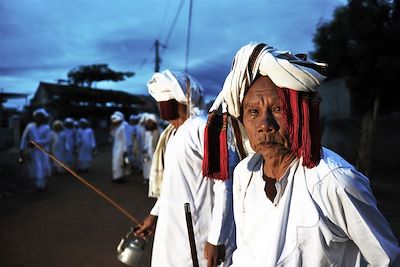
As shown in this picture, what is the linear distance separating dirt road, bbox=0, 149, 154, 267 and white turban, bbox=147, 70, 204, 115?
2.95 meters

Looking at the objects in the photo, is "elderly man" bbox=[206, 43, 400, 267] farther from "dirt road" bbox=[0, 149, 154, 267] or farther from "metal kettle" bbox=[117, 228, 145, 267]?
"dirt road" bbox=[0, 149, 154, 267]

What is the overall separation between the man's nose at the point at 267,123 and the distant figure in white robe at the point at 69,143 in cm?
1497

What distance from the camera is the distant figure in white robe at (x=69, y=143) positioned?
15.6 metres

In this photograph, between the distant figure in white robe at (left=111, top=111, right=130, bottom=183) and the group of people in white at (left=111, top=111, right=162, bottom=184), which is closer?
the group of people in white at (left=111, top=111, right=162, bottom=184)

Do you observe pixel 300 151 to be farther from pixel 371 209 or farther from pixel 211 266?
pixel 211 266

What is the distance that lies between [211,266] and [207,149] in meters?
0.91

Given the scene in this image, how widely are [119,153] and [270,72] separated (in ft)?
36.9

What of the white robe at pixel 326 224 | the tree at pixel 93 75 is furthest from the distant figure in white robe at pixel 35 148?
the tree at pixel 93 75

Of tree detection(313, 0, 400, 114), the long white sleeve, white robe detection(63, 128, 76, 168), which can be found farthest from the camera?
white robe detection(63, 128, 76, 168)

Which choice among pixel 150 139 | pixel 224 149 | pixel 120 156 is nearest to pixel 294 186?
pixel 224 149

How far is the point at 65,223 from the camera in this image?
7336 millimetres

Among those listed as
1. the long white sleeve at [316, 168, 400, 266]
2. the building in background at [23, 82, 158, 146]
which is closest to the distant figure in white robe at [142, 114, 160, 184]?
the long white sleeve at [316, 168, 400, 266]

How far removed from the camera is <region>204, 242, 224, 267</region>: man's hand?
2510 mm

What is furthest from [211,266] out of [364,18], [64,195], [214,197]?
[364,18]
